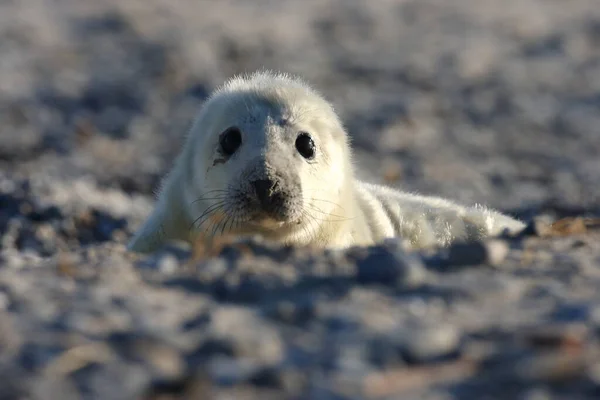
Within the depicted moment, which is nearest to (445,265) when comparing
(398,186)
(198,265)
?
(198,265)

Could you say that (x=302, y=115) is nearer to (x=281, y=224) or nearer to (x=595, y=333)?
(x=281, y=224)

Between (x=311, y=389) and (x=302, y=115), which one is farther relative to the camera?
(x=302, y=115)

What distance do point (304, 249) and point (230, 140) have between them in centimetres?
115

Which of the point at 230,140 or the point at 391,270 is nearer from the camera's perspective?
the point at 391,270

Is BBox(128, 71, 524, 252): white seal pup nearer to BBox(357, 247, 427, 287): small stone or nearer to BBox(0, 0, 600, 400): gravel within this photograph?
BBox(0, 0, 600, 400): gravel

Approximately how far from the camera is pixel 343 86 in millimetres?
12453

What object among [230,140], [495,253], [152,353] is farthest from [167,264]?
[230,140]

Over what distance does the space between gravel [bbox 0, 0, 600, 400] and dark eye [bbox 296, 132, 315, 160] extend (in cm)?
104

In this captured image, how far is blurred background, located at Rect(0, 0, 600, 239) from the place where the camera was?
9.52 metres

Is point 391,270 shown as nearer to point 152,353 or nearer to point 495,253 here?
point 495,253

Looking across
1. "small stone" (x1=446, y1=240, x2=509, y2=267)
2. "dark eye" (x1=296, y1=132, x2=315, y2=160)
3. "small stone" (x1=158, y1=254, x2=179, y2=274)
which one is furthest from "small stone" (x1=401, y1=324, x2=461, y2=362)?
"dark eye" (x1=296, y1=132, x2=315, y2=160)

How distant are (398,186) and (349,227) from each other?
4.28 m

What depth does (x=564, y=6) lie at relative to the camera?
18.1 m

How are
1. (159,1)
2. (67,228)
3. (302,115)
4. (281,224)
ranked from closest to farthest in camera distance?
1. (281,224)
2. (302,115)
3. (67,228)
4. (159,1)
